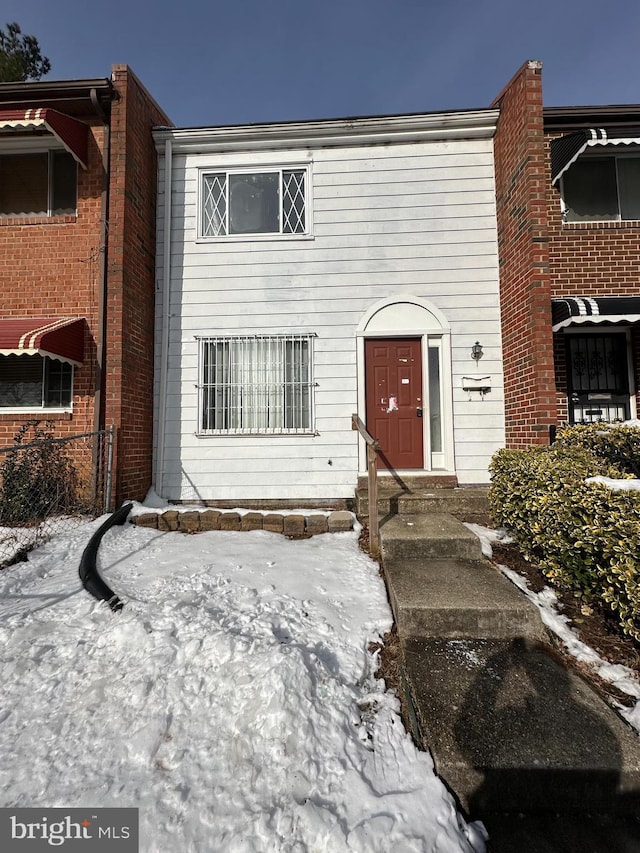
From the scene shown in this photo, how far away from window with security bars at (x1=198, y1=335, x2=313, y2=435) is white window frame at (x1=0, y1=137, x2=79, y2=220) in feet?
9.99

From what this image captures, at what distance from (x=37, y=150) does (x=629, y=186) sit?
29.8 feet

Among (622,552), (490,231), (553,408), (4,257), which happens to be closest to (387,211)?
(490,231)

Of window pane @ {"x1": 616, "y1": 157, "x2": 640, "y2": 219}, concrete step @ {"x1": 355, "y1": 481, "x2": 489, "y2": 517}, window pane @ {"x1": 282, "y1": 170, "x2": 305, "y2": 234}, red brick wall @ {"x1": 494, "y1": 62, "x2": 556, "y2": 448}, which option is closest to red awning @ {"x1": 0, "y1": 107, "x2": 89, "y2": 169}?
window pane @ {"x1": 282, "y1": 170, "x2": 305, "y2": 234}

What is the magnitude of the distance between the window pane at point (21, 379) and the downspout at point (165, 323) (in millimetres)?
1689

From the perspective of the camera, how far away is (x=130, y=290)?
530cm

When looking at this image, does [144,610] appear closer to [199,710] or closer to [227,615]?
[227,615]

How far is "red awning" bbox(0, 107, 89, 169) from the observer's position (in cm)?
477

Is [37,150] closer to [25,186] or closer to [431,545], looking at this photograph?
[25,186]

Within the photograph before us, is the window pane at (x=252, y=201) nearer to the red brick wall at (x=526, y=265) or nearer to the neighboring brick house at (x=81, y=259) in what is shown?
the neighboring brick house at (x=81, y=259)

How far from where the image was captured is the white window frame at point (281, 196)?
5738 mm

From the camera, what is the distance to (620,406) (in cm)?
539

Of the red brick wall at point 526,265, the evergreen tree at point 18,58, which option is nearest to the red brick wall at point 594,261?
the red brick wall at point 526,265

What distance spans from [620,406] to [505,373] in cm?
175

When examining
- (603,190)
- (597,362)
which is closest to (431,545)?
(597,362)
